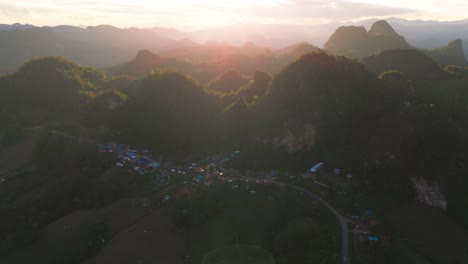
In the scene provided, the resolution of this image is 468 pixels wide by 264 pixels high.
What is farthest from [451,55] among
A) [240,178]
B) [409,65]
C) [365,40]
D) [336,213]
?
[336,213]

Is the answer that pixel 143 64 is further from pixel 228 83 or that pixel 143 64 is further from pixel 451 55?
pixel 451 55

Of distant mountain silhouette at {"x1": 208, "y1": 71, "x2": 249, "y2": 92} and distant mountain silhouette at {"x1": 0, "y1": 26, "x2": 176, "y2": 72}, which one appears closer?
distant mountain silhouette at {"x1": 208, "y1": 71, "x2": 249, "y2": 92}

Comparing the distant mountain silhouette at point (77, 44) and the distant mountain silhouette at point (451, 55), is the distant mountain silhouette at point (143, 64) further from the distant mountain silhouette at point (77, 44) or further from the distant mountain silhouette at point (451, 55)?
the distant mountain silhouette at point (451, 55)

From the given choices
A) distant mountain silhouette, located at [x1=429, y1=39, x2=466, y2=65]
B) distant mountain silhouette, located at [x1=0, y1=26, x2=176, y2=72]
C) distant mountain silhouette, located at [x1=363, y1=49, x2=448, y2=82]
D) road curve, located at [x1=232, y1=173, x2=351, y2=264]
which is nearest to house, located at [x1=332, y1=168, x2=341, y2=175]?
road curve, located at [x1=232, y1=173, x2=351, y2=264]

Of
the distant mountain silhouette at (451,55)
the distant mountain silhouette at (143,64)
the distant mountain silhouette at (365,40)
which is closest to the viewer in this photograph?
the distant mountain silhouette at (451,55)

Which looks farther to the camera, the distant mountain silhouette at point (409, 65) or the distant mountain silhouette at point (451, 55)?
the distant mountain silhouette at point (451, 55)

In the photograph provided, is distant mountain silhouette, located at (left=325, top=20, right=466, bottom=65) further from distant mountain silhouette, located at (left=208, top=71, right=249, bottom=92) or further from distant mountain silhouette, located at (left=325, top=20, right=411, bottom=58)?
distant mountain silhouette, located at (left=208, top=71, right=249, bottom=92)

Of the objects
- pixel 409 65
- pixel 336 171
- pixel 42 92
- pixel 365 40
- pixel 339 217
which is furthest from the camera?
pixel 365 40

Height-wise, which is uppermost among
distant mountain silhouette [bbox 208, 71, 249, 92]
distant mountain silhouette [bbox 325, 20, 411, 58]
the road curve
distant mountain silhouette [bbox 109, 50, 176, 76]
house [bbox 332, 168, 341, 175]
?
distant mountain silhouette [bbox 325, 20, 411, 58]

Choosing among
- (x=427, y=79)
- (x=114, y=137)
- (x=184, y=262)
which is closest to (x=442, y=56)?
(x=427, y=79)

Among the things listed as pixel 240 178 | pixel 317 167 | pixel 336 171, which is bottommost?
pixel 240 178

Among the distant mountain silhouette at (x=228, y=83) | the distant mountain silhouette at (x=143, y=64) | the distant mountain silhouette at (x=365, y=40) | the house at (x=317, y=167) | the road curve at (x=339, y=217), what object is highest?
the distant mountain silhouette at (x=365, y=40)

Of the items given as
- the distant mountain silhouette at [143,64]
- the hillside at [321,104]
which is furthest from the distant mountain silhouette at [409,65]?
the distant mountain silhouette at [143,64]
